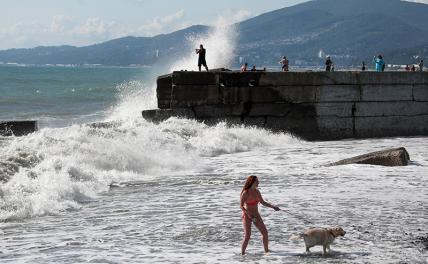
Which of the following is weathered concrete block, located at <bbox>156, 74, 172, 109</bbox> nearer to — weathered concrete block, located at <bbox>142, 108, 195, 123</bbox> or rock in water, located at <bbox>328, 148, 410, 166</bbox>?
weathered concrete block, located at <bbox>142, 108, 195, 123</bbox>

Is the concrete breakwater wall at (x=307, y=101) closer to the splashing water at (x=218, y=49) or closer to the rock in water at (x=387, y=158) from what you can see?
the rock in water at (x=387, y=158)

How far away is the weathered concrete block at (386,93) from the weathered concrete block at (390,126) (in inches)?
23.2

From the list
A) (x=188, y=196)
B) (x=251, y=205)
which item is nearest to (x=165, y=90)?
(x=188, y=196)

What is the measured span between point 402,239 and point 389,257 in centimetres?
90

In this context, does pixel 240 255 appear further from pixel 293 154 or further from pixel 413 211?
pixel 293 154

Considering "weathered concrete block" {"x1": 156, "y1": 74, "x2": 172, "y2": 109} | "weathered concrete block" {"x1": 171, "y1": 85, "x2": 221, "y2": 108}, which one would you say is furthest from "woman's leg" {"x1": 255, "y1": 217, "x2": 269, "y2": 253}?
"weathered concrete block" {"x1": 156, "y1": 74, "x2": 172, "y2": 109}

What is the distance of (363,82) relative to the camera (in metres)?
21.2

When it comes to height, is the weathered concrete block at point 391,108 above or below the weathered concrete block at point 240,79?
below

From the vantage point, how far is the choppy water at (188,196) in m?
8.63

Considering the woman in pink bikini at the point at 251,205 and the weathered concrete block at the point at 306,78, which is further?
the weathered concrete block at the point at 306,78

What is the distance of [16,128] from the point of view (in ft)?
57.9

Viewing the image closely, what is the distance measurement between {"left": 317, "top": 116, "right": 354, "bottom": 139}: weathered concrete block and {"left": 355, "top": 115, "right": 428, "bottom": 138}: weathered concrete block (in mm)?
280

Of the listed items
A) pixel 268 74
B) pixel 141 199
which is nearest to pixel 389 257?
pixel 141 199

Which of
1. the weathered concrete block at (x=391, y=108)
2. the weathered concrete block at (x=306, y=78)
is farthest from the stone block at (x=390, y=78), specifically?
the weathered concrete block at (x=391, y=108)
